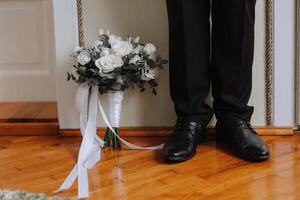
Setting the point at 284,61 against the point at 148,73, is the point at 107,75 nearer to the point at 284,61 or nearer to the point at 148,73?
the point at 148,73

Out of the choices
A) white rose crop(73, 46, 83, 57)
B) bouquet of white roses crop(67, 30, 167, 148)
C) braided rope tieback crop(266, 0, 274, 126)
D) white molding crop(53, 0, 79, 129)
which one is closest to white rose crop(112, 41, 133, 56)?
bouquet of white roses crop(67, 30, 167, 148)

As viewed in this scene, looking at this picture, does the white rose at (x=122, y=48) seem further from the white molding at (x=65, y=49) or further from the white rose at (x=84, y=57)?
the white molding at (x=65, y=49)

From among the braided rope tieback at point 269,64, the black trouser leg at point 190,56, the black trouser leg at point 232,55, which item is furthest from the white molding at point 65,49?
the braided rope tieback at point 269,64

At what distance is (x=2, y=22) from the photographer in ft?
7.61

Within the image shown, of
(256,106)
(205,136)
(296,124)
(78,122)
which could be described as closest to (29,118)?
(78,122)

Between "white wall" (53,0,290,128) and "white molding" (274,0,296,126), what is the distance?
1.9 inches

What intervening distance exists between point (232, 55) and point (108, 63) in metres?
0.39

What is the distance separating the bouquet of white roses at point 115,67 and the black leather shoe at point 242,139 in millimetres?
294

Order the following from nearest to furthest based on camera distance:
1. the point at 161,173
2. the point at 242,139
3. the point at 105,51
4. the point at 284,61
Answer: the point at 161,173 → the point at 242,139 → the point at 105,51 → the point at 284,61

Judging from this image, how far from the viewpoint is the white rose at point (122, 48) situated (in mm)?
1702

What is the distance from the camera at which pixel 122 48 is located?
1711 mm

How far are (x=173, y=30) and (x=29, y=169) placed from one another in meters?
0.62

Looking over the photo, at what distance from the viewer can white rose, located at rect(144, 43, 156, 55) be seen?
1767mm

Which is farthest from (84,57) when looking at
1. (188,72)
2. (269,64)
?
(269,64)
